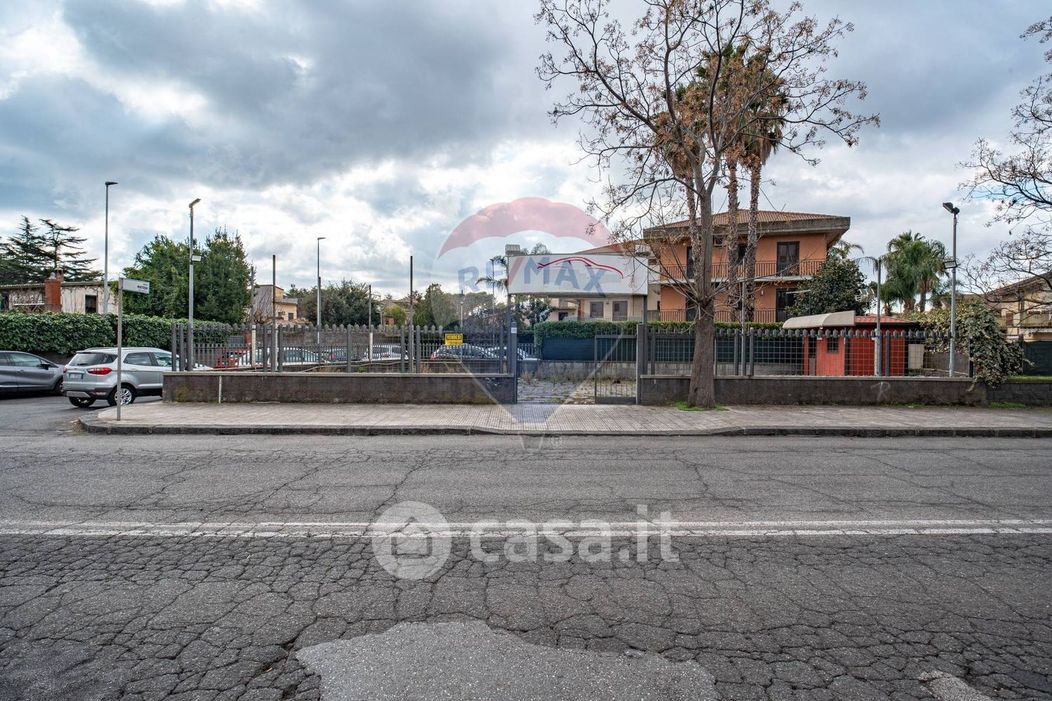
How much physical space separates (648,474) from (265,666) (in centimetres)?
521

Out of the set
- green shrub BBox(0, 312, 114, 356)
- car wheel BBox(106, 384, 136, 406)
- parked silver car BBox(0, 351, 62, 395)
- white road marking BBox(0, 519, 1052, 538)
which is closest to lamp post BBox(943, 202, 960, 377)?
white road marking BBox(0, 519, 1052, 538)

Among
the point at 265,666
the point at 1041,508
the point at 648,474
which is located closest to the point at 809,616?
the point at 265,666

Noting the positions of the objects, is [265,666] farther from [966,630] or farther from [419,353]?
[419,353]

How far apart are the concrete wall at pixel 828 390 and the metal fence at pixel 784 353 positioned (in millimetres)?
238

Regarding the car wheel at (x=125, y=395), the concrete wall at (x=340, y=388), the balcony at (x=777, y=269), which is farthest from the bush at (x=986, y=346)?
the car wheel at (x=125, y=395)

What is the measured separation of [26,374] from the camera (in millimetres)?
16531

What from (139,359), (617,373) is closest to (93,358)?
(139,359)

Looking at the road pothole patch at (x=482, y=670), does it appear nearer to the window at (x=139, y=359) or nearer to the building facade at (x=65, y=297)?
the window at (x=139, y=359)

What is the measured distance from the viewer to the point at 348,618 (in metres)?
3.23

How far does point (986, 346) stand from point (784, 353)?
5082mm

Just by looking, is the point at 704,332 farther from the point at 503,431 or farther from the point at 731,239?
the point at 731,239

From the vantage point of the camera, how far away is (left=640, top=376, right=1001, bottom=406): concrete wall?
14133 mm

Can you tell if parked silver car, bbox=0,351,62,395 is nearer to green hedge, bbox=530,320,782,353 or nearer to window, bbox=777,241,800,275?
green hedge, bbox=530,320,782,353

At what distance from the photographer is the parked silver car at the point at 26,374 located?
16.2 m
